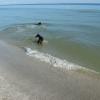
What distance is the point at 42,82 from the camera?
962 centimetres

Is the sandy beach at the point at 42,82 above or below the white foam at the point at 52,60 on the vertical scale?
above

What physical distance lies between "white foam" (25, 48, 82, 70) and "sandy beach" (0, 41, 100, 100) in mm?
573

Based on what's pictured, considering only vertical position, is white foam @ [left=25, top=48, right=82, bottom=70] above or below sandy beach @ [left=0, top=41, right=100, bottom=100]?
below

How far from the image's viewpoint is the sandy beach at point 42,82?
27.6ft

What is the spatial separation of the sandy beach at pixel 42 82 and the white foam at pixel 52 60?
573mm

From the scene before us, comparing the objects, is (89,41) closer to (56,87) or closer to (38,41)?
(38,41)

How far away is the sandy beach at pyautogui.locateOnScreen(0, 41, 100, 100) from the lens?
27.6 ft

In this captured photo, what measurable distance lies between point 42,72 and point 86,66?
2.80 metres

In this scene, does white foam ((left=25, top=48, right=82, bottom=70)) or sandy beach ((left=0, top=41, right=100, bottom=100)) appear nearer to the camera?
sandy beach ((left=0, top=41, right=100, bottom=100))

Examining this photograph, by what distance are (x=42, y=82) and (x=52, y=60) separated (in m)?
3.74

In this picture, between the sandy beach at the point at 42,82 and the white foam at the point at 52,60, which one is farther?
the white foam at the point at 52,60

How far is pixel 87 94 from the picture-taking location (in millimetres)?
8602

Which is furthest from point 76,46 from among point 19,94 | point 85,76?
point 19,94

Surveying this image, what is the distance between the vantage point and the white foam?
12.1 meters
